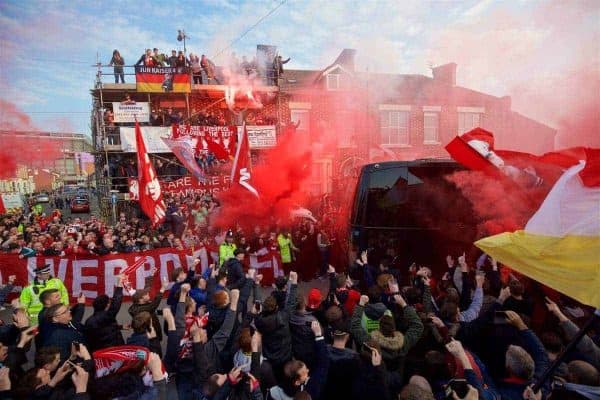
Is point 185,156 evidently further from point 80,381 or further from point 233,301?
point 80,381

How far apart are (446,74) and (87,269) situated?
2013 cm

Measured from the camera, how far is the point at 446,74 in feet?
67.5

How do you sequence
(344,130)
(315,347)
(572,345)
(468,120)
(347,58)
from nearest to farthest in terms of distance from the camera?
(572,345), (315,347), (344,130), (347,58), (468,120)

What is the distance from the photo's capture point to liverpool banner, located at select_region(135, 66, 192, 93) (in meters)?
15.6

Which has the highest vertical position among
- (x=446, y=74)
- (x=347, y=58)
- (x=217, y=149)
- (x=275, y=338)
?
(x=347, y=58)

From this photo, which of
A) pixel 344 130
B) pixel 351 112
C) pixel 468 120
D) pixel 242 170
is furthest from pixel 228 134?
pixel 468 120

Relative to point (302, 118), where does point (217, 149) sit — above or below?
below

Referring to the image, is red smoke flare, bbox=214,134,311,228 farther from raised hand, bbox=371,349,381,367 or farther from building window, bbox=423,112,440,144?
building window, bbox=423,112,440,144

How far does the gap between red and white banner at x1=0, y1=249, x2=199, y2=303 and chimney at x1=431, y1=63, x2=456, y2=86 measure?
62.1 ft

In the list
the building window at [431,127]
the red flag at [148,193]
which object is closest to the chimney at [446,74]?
the building window at [431,127]

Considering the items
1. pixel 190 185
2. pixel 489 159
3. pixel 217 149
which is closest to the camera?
pixel 489 159

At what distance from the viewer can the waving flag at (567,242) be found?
258 centimetres

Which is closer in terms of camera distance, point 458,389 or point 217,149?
point 458,389

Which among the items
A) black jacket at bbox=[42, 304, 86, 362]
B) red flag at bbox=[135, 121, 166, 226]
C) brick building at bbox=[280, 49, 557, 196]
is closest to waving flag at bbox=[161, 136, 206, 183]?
red flag at bbox=[135, 121, 166, 226]
